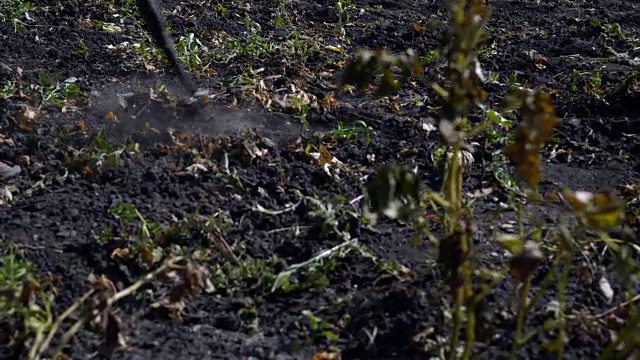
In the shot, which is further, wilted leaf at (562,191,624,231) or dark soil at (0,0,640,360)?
dark soil at (0,0,640,360)

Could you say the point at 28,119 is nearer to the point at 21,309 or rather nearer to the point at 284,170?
the point at 284,170

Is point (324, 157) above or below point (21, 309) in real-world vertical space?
below

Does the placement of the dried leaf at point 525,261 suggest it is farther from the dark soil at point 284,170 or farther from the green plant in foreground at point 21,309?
the green plant in foreground at point 21,309

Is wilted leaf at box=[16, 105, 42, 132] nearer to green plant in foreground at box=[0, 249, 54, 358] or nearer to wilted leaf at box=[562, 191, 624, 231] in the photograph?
green plant in foreground at box=[0, 249, 54, 358]

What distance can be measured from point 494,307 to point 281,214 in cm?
81

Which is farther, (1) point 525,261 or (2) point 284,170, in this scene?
(2) point 284,170

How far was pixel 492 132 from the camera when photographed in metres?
3.76

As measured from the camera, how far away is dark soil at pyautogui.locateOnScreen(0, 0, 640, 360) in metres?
2.51

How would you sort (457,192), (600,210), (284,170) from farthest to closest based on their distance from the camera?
(284,170) → (457,192) → (600,210)

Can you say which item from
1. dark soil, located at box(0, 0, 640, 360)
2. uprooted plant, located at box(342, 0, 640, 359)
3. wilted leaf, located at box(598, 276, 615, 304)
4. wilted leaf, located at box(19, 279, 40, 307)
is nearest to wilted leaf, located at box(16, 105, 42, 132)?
dark soil, located at box(0, 0, 640, 360)

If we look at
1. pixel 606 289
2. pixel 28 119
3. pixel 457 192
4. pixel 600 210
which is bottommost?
pixel 28 119

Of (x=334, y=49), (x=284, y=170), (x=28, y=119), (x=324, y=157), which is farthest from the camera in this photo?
(x=334, y=49)

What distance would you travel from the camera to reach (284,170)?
3.34 meters

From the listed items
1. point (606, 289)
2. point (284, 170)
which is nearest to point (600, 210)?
point (606, 289)
